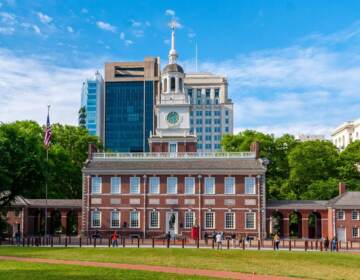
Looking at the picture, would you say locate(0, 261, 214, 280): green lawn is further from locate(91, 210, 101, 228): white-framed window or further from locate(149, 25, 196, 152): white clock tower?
locate(149, 25, 196, 152): white clock tower

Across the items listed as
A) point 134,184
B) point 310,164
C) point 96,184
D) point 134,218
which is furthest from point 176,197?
point 310,164

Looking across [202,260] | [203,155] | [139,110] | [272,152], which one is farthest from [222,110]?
[202,260]

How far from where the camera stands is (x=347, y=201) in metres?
53.8

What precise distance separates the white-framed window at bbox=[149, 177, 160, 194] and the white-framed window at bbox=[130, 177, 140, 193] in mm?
1203

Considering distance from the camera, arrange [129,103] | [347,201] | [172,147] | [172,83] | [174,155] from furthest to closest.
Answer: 1. [129,103]
2. [172,83]
3. [172,147]
4. [174,155]
5. [347,201]

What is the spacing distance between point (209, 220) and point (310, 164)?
16564 millimetres

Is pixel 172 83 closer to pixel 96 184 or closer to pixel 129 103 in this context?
pixel 96 184

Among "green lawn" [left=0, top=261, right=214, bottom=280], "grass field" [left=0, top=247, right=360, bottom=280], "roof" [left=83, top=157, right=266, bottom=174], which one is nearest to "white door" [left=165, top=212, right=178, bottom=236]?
"roof" [left=83, top=157, right=266, bottom=174]

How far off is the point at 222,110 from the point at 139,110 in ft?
87.0

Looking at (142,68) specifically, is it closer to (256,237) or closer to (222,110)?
(222,110)

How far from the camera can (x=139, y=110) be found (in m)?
168

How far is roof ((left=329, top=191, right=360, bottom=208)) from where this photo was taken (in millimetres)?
53384

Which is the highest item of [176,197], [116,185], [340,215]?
[116,185]

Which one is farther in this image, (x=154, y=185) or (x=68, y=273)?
(x=154, y=185)
